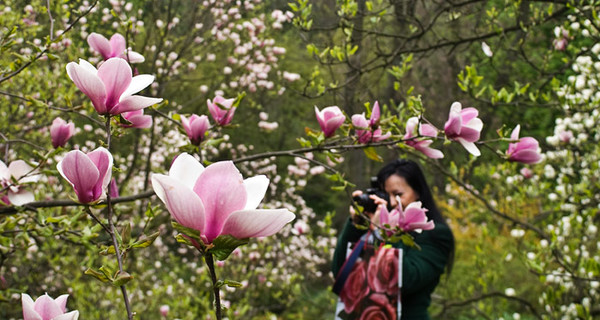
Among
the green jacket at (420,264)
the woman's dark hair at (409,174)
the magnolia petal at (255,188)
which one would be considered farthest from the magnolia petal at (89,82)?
the woman's dark hair at (409,174)

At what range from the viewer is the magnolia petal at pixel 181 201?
0.56 metres

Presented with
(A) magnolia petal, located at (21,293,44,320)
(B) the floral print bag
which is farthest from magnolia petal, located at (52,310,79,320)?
(B) the floral print bag

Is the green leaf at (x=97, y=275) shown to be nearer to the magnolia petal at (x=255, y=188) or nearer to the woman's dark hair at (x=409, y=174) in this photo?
the magnolia petal at (x=255, y=188)

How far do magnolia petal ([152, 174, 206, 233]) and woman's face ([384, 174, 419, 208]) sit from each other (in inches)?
81.7

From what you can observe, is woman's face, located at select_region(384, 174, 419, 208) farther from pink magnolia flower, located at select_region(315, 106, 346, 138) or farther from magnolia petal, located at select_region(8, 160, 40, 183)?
magnolia petal, located at select_region(8, 160, 40, 183)

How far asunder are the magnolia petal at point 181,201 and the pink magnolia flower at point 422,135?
35.1 inches

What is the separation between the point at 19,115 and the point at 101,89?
3356 mm

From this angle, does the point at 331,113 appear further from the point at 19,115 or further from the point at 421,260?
the point at 19,115

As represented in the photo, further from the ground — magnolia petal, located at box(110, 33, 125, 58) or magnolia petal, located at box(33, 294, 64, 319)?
magnolia petal, located at box(110, 33, 125, 58)

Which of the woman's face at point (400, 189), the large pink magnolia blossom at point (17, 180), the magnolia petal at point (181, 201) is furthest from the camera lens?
the woman's face at point (400, 189)

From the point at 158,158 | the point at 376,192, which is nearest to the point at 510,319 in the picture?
the point at 158,158

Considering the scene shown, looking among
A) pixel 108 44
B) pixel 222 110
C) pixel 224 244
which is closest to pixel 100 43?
pixel 108 44

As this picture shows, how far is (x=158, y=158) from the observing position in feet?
18.1

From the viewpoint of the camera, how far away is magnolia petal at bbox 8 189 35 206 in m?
1.25
